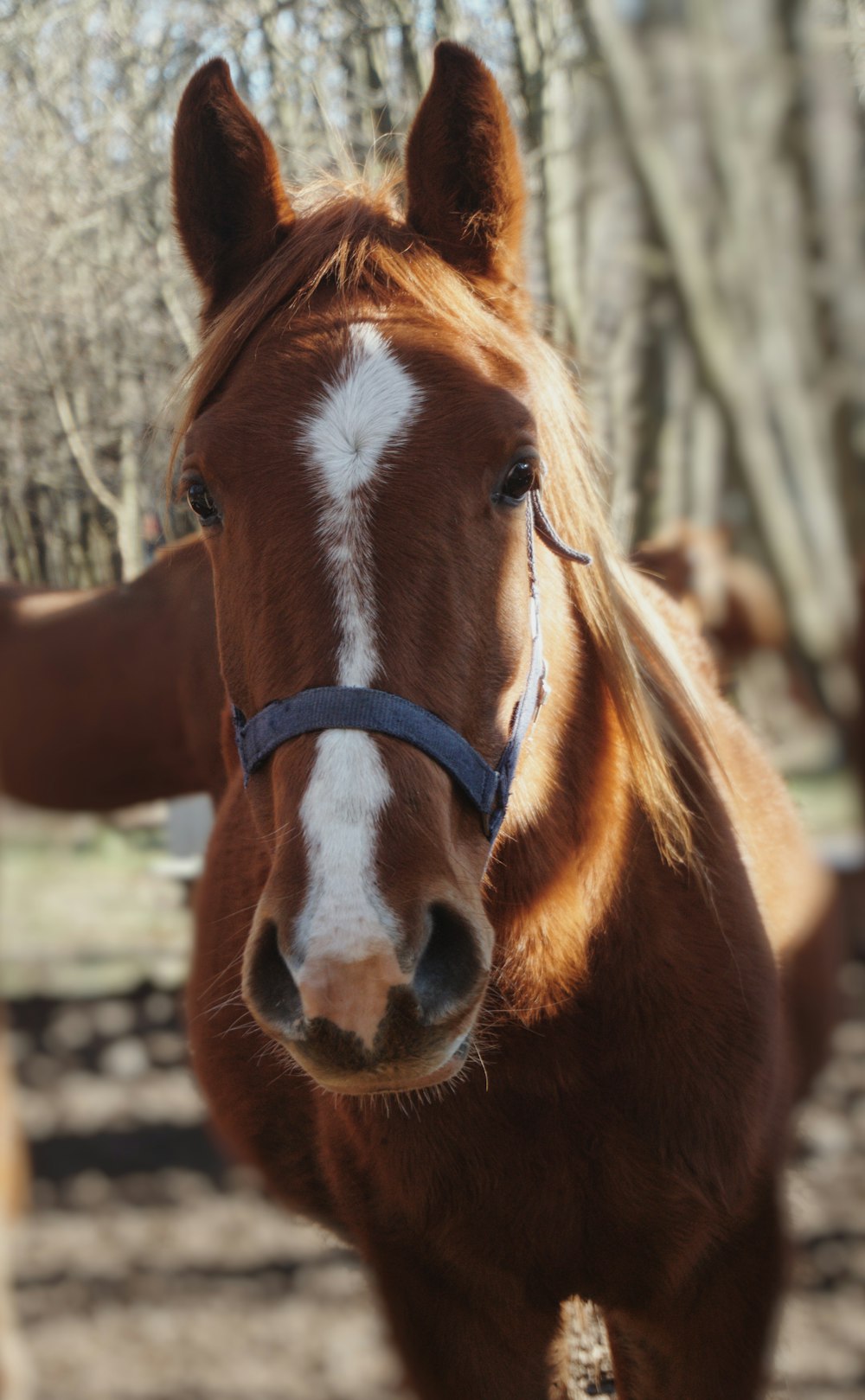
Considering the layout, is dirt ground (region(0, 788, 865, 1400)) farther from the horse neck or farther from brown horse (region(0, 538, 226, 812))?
the horse neck

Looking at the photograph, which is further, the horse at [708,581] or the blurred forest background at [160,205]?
the horse at [708,581]

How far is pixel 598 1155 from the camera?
1293mm

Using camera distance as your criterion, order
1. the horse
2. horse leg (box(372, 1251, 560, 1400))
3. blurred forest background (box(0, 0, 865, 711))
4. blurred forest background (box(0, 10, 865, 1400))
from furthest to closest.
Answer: the horse < blurred forest background (box(0, 0, 865, 711)) < horse leg (box(372, 1251, 560, 1400)) < blurred forest background (box(0, 10, 865, 1400))

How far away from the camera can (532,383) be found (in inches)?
50.9

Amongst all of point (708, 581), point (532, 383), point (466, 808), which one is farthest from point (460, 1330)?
point (708, 581)

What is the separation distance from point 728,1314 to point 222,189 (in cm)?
158

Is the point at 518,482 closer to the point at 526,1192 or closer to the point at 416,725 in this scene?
the point at 416,725

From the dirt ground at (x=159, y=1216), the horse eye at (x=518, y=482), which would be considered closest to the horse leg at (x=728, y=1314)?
the dirt ground at (x=159, y=1216)

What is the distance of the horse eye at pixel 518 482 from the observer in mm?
1164

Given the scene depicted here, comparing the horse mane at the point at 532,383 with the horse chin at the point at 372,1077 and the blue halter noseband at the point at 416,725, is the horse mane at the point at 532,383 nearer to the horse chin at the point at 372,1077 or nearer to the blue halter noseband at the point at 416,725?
the blue halter noseband at the point at 416,725

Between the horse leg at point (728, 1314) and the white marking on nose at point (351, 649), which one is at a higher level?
the white marking on nose at point (351, 649)

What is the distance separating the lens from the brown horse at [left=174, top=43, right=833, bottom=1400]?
38.6 inches

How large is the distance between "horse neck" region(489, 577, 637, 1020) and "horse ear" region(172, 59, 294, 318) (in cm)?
61

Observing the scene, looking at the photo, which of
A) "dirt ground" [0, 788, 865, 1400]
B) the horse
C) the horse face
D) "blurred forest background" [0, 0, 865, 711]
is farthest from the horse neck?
"dirt ground" [0, 788, 865, 1400]
